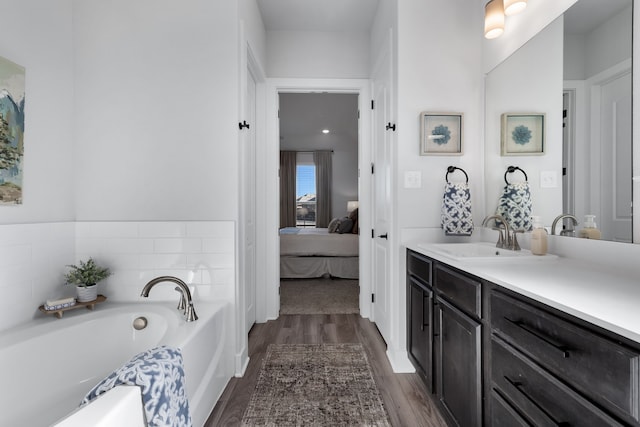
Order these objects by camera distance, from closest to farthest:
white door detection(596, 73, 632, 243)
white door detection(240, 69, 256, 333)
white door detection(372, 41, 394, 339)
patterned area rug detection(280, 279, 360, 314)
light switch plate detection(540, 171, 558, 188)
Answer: white door detection(596, 73, 632, 243) → light switch plate detection(540, 171, 558, 188) → white door detection(372, 41, 394, 339) → white door detection(240, 69, 256, 333) → patterned area rug detection(280, 279, 360, 314)

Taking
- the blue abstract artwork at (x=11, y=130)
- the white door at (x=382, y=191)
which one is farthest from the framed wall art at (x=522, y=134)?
the blue abstract artwork at (x=11, y=130)

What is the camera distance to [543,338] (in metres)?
0.89

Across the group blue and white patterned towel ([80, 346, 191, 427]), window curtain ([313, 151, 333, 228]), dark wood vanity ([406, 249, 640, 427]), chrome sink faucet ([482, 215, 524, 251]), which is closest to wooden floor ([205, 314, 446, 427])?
dark wood vanity ([406, 249, 640, 427])

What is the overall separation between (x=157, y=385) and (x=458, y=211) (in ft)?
6.08

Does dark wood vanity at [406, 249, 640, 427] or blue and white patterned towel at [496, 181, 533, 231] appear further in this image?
blue and white patterned towel at [496, 181, 533, 231]

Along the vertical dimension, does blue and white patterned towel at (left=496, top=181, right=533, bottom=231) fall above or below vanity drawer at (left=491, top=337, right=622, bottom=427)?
above

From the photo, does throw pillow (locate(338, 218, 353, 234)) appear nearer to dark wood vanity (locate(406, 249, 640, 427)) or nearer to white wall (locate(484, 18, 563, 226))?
white wall (locate(484, 18, 563, 226))

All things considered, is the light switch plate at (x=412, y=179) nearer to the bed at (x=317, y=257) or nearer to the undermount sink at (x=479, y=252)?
the undermount sink at (x=479, y=252)

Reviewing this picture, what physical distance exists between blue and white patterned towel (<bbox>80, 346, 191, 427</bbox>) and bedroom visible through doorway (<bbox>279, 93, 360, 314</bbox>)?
2359 millimetres

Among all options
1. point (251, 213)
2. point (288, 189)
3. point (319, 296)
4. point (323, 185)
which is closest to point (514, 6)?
point (251, 213)

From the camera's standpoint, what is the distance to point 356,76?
3.08m

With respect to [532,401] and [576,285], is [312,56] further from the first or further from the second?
[532,401]

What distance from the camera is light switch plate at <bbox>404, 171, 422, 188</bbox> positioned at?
2152 millimetres

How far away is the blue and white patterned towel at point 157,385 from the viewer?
859 mm
